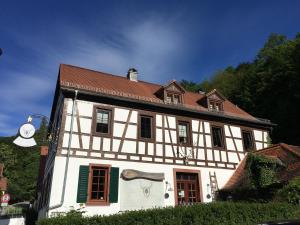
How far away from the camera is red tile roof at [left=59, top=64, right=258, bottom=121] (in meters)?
15.5

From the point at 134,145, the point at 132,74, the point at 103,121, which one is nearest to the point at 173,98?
the point at 132,74

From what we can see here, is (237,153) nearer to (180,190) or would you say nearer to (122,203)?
(180,190)

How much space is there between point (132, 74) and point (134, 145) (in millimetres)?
7524

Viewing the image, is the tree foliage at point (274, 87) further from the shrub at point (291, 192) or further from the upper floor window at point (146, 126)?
the upper floor window at point (146, 126)

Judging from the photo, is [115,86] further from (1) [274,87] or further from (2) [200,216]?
(1) [274,87]

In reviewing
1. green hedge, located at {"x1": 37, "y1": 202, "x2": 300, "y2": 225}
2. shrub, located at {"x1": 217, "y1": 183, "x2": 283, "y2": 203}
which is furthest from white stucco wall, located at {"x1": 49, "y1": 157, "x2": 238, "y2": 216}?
green hedge, located at {"x1": 37, "y1": 202, "x2": 300, "y2": 225}

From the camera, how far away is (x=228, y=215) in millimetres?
11000

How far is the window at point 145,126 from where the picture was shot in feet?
50.7

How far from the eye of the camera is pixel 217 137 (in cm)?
1794

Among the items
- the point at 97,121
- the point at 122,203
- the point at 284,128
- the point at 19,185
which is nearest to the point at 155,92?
the point at 97,121

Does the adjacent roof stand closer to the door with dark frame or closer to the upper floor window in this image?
the door with dark frame

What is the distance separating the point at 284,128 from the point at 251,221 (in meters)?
17.9

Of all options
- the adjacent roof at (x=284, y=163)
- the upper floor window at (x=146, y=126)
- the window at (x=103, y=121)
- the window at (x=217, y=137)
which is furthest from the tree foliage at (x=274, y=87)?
the window at (x=103, y=121)

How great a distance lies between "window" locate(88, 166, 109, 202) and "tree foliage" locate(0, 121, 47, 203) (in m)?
34.8
